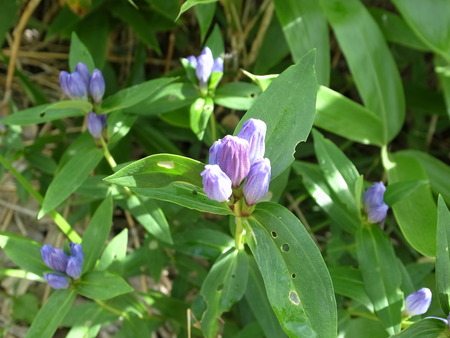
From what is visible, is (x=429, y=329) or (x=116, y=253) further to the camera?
(x=116, y=253)

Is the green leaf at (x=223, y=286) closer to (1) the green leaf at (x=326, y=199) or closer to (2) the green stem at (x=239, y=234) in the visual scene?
(2) the green stem at (x=239, y=234)

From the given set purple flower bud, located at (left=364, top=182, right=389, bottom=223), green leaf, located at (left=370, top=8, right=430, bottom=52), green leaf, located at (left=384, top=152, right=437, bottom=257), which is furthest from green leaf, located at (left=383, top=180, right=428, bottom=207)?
green leaf, located at (left=370, top=8, right=430, bottom=52)

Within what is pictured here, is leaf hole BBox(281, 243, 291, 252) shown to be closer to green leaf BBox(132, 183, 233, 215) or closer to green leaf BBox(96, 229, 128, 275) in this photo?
green leaf BBox(132, 183, 233, 215)

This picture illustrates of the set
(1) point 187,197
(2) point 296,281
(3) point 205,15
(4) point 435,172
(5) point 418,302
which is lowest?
(4) point 435,172

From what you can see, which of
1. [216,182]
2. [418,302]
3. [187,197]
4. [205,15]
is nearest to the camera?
[216,182]

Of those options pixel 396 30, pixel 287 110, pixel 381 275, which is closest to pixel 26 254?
pixel 287 110

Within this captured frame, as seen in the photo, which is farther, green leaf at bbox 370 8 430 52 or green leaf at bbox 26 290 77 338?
green leaf at bbox 370 8 430 52

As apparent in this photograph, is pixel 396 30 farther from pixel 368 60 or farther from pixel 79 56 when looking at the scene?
pixel 79 56
